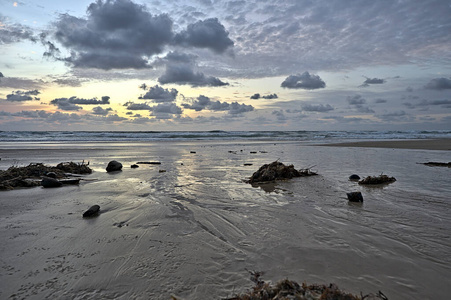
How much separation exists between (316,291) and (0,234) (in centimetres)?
429

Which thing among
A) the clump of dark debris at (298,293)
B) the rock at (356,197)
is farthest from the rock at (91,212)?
the rock at (356,197)

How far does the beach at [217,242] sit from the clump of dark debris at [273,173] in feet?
3.81

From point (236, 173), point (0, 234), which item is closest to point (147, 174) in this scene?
point (236, 173)

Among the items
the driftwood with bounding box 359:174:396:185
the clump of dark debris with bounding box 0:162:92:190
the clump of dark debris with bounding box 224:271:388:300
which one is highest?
the clump of dark debris with bounding box 224:271:388:300

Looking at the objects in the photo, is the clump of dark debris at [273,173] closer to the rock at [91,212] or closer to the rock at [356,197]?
the rock at [356,197]

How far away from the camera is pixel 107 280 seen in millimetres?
2514

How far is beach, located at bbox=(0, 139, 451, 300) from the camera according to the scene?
8.00 feet

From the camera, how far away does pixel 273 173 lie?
7711 millimetres

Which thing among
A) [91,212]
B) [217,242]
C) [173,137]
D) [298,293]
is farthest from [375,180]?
[173,137]

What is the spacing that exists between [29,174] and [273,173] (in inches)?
313

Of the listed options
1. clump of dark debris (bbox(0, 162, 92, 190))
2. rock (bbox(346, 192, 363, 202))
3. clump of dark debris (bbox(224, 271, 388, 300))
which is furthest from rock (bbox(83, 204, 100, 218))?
rock (bbox(346, 192, 363, 202))

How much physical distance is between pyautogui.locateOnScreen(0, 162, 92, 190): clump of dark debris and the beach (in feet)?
2.66

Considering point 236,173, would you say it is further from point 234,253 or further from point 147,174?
point 234,253

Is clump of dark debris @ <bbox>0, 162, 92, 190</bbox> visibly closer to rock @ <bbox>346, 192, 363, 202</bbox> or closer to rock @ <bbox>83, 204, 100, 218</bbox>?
rock @ <bbox>83, 204, 100, 218</bbox>
